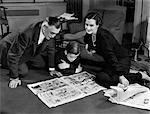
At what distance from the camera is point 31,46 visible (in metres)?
1.37

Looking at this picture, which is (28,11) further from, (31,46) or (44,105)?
(44,105)

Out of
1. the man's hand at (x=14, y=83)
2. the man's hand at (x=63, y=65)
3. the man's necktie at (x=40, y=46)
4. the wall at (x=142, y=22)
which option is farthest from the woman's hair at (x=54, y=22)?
the wall at (x=142, y=22)

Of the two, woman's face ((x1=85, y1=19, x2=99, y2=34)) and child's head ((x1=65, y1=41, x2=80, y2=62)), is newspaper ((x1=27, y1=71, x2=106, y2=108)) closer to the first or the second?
child's head ((x1=65, y1=41, x2=80, y2=62))

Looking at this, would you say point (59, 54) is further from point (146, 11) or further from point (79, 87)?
point (146, 11)

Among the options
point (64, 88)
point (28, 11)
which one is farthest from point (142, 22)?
point (28, 11)

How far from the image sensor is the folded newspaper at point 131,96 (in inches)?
42.6

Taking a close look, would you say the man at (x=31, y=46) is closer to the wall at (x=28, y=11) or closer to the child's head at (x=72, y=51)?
the child's head at (x=72, y=51)

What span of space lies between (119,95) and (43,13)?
2.71 m

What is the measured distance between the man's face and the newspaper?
0.92 feet

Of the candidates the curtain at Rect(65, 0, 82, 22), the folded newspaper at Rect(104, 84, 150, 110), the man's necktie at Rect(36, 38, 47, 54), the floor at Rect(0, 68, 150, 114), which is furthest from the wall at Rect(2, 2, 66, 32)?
the folded newspaper at Rect(104, 84, 150, 110)

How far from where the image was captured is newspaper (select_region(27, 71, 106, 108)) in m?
1.13

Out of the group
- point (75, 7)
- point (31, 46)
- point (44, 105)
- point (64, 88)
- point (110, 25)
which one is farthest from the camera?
point (75, 7)

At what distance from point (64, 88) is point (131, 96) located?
0.38 metres

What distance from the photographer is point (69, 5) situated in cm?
348
